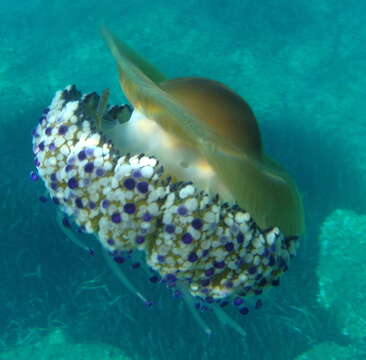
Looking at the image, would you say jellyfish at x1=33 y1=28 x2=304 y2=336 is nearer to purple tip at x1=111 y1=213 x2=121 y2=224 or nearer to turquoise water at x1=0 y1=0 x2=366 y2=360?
purple tip at x1=111 y1=213 x2=121 y2=224

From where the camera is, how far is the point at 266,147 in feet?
28.6

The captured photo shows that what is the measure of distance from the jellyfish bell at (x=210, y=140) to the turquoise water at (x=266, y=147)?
8.79 feet

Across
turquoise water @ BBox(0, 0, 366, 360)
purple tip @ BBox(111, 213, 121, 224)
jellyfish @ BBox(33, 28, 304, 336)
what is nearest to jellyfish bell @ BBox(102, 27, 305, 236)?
jellyfish @ BBox(33, 28, 304, 336)

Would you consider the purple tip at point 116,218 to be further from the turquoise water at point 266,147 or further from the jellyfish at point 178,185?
the turquoise water at point 266,147

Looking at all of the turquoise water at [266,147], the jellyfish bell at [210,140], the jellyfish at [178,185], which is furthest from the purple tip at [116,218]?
the turquoise water at [266,147]

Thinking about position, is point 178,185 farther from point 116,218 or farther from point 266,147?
point 266,147

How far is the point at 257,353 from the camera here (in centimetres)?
771

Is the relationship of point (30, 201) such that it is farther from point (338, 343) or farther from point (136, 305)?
point (338, 343)

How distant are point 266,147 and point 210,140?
6.42 meters

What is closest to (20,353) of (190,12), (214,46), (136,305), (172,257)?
(136,305)

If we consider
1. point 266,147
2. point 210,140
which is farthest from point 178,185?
point 266,147

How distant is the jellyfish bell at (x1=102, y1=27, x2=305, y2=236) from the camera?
2.51 meters

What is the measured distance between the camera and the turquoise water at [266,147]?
7.62 meters

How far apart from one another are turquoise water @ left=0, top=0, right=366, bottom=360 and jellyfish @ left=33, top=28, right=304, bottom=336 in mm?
2707
